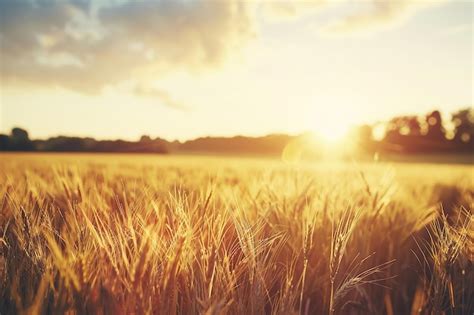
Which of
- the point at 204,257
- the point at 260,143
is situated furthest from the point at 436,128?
the point at 204,257

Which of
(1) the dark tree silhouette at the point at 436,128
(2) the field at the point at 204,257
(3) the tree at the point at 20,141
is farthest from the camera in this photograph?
(1) the dark tree silhouette at the point at 436,128

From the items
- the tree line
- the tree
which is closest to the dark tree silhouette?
the tree line

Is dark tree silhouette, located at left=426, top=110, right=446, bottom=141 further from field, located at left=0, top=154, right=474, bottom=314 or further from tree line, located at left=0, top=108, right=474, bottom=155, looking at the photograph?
field, located at left=0, top=154, right=474, bottom=314

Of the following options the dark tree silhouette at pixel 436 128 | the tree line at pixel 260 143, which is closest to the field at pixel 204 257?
the tree line at pixel 260 143

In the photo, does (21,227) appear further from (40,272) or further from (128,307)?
(128,307)

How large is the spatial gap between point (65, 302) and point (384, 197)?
5.19ft

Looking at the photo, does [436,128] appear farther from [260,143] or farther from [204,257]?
[204,257]

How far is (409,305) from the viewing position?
1.60 metres

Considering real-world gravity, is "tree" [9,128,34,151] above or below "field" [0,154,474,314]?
above

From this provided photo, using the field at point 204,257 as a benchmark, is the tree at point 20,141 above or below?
above

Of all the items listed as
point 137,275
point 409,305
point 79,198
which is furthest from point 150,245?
point 409,305

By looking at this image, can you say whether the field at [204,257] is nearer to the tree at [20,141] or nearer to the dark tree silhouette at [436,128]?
the tree at [20,141]

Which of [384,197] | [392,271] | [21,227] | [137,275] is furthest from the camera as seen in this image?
[384,197]

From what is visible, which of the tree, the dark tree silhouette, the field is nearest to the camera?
the field
